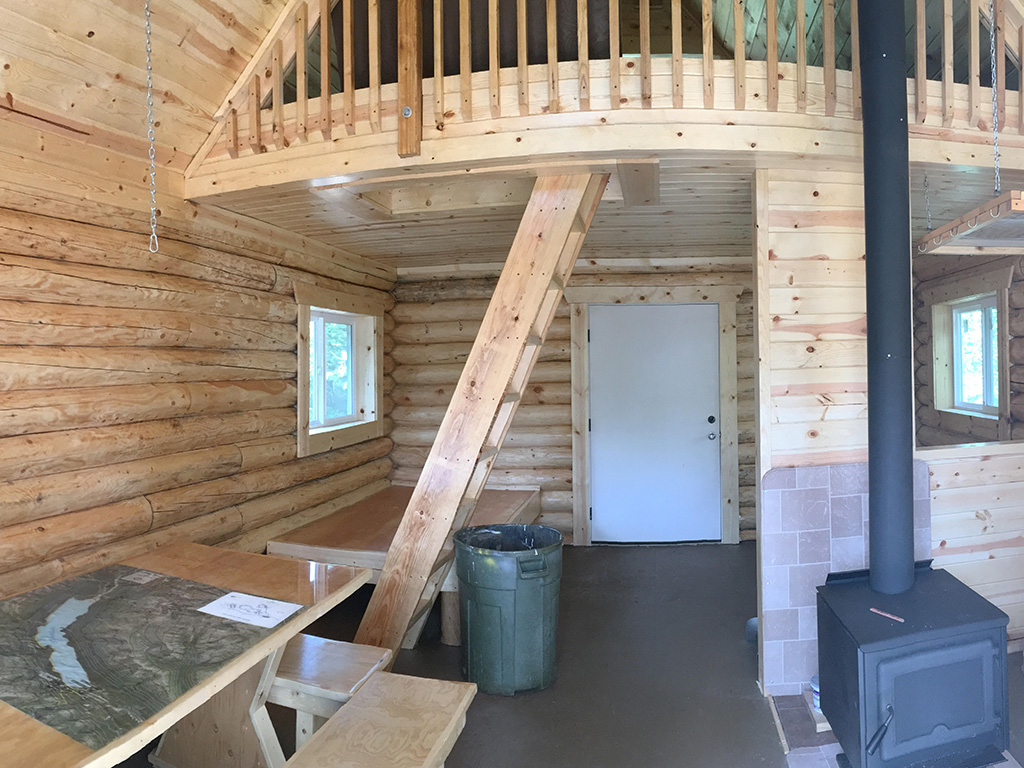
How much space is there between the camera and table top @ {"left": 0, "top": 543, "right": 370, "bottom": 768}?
1.51 m

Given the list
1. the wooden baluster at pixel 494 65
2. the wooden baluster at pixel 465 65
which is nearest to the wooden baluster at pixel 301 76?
the wooden baluster at pixel 465 65

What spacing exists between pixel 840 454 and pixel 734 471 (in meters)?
2.57

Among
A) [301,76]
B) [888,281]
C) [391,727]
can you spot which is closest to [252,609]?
[391,727]

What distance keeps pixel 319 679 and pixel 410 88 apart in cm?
261

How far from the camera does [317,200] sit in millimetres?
3561

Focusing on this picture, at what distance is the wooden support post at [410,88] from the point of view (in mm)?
2904

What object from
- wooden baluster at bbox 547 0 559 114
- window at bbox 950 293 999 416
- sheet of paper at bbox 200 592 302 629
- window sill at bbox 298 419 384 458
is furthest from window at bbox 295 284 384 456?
window at bbox 950 293 999 416

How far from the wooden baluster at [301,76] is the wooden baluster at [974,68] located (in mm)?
3248

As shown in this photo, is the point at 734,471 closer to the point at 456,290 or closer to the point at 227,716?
the point at 456,290

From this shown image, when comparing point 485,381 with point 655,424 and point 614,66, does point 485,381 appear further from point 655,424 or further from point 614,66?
point 655,424

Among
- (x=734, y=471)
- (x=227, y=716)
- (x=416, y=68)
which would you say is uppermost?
(x=416, y=68)

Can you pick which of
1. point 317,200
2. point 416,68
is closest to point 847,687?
point 416,68

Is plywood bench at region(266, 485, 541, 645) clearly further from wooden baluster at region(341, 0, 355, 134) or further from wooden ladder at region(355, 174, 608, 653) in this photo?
wooden baluster at region(341, 0, 355, 134)

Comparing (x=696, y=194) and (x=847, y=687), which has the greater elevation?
(x=696, y=194)
